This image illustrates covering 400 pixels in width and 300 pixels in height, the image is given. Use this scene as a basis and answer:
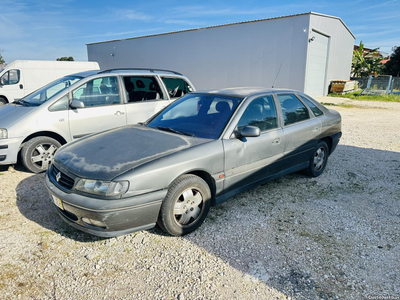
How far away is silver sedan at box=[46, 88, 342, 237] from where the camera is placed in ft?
9.37

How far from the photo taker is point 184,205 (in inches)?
127

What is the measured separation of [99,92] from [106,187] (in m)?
3.35

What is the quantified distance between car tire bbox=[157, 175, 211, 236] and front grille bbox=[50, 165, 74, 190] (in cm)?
95

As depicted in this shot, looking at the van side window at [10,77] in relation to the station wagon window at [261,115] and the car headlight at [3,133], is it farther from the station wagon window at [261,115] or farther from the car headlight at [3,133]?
the station wagon window at [261,115]

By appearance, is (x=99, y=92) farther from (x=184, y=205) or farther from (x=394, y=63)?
(x=394, y=63)

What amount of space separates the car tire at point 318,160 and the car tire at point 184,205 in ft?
7.73

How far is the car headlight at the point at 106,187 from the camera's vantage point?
2783 millimetres

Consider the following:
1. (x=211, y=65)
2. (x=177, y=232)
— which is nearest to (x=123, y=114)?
(x=177, y=232)

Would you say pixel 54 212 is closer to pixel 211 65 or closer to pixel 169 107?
pixel 169 107

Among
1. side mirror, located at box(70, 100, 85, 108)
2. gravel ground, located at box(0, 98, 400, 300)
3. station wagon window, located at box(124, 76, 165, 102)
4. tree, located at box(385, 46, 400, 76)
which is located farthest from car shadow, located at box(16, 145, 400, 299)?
tree, located at box(385, 46, 400, 76)

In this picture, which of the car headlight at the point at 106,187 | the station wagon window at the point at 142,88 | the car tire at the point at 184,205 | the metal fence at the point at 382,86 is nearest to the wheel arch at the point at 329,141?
the car tire at the point at 184,205

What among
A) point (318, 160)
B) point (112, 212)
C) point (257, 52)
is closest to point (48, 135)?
point (112, 212)

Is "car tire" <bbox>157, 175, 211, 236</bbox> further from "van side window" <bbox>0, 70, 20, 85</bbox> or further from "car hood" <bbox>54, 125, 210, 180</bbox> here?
"van side window" <bbox>0, 70, 20, 85</bbox>

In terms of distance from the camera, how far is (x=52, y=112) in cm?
512
